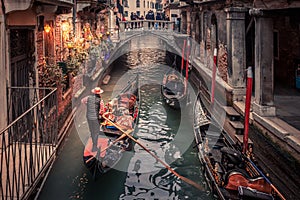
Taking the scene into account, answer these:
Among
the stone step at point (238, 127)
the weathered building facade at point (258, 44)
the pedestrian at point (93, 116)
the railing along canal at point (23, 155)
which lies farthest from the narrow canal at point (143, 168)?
the weathered building facade at point (258, 44)

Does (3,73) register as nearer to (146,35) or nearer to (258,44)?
(258,44)

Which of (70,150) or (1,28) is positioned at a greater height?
(1,28)

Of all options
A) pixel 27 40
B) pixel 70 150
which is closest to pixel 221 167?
pixel 70 150

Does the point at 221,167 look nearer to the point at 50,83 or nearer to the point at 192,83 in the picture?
the point at 50,83

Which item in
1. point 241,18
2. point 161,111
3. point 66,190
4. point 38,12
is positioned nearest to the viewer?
point 66,190

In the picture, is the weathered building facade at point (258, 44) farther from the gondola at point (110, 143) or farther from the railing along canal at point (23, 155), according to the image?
the railing along canal at point (23, 155)

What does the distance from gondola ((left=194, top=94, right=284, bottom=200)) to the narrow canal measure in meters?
0.39

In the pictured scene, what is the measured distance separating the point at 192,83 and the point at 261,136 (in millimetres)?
8227

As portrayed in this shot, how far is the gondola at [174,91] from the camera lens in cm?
1055

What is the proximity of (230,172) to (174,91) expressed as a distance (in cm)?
658

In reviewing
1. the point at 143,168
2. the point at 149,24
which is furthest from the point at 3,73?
the point at 149,24

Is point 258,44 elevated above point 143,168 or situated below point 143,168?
above

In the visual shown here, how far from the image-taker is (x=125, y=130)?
6.90 m

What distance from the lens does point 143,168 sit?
260 inches
